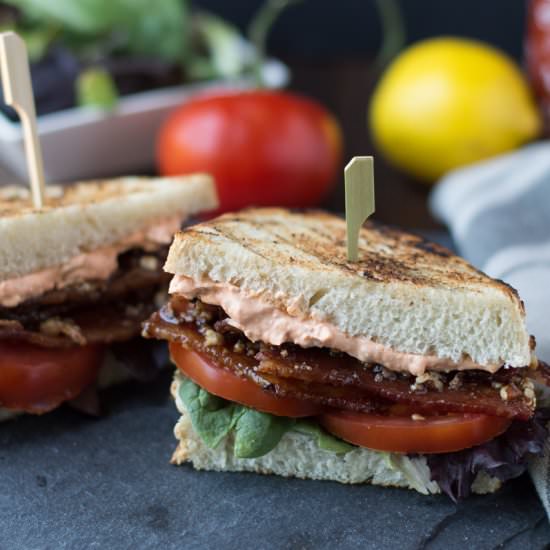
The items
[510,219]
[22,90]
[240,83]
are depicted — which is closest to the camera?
[22,90]

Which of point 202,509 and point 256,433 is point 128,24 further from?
point 202,509

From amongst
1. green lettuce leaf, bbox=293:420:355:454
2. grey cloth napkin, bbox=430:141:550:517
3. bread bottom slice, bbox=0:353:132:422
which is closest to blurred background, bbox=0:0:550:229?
grey cloth napkin, bbox=430:141:550:517

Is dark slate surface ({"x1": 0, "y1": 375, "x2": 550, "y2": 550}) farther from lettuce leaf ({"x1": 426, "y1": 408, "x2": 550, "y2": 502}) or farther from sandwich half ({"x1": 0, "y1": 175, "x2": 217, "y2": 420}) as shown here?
sandwich half ({"x1": 0, "y1": 175, "x2": 217, "y2": 420})

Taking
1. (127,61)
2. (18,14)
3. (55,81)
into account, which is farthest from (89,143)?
(18,14)

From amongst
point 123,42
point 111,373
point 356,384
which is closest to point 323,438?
point 356,384

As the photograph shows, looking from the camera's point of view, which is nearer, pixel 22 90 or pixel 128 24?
pixel 22 90
